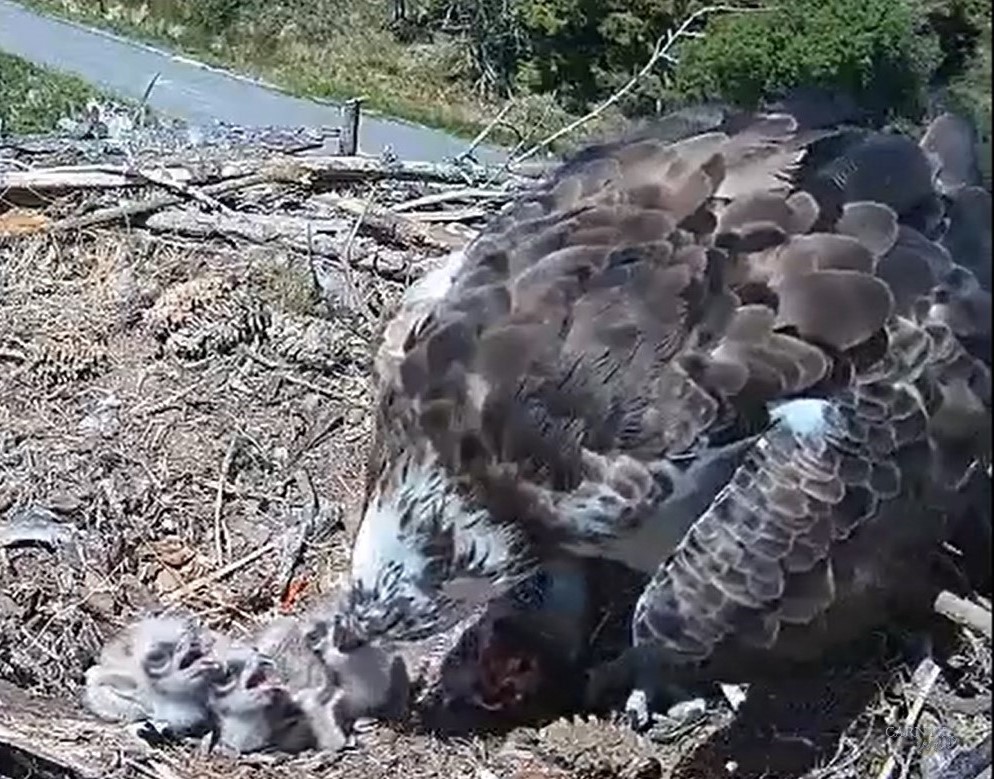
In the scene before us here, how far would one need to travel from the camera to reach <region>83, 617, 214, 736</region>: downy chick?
11.3ft

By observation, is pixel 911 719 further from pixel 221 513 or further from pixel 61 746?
pixel 221 513

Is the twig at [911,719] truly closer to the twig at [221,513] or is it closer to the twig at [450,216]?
the twig at [221,513]

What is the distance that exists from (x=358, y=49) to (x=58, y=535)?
12.0 metres

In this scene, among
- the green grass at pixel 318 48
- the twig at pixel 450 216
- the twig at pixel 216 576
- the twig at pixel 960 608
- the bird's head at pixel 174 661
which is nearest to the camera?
the twig at pixel 960 608

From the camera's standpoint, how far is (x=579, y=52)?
11375 mm

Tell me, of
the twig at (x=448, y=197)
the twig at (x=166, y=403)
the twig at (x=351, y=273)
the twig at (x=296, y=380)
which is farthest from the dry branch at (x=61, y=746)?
the twig at (x=448, y=197)

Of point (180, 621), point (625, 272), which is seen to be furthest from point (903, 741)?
Answer: point (180, 621)

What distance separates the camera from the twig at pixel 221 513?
4566 mm

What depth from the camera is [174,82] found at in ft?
50.7

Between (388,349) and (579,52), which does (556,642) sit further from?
(579,52)

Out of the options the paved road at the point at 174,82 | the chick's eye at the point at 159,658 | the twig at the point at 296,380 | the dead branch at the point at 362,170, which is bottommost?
the paved road at the point at 174,82

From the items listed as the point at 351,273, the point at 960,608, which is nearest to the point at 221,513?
the point at 351,273

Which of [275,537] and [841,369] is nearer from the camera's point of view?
[841,369]

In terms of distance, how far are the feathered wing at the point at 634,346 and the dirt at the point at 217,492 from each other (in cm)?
66
